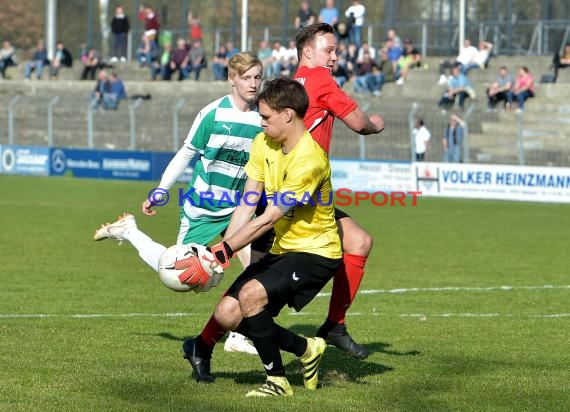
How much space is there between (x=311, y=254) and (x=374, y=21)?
36325 mm

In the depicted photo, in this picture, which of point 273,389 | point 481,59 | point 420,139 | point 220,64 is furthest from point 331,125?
point 220,64

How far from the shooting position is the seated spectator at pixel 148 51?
144 feet

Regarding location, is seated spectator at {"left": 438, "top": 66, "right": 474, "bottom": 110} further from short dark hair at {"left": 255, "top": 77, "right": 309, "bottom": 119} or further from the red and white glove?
the red and white glove

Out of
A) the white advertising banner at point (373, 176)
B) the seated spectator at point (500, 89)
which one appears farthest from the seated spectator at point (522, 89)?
the white advertising banner at point (373, 176)

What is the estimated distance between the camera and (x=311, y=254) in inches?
282

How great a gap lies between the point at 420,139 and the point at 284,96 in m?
23.8

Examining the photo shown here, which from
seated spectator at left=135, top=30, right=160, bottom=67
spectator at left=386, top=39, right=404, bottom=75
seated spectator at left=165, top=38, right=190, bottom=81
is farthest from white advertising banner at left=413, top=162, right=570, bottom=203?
seated spectator at left=135, top=30, right=160, bottom=67

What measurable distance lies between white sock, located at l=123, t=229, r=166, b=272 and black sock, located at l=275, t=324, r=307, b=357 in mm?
1031

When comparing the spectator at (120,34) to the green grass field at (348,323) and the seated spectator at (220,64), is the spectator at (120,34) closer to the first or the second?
the seated spectator at (220,64)

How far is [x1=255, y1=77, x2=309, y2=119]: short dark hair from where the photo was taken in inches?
275

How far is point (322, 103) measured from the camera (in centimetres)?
802

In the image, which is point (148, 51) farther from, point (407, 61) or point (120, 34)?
point (407, 61)

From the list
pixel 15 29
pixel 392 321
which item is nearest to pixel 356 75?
pixel 392 321

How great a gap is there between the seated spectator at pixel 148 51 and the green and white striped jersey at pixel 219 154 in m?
35.4
